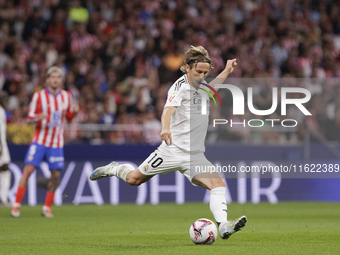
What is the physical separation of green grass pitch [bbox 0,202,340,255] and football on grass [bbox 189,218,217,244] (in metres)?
0.09

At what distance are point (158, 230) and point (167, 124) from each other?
2359 millimetres

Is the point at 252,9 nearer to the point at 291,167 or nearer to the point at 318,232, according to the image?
the point at 291,167

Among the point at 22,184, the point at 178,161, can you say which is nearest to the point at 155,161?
the point at 178,161

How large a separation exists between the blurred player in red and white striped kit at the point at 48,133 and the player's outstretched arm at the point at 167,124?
372cm

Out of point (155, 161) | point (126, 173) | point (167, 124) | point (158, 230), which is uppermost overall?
point (167, 124)

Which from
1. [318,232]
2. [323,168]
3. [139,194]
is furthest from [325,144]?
[318,232]

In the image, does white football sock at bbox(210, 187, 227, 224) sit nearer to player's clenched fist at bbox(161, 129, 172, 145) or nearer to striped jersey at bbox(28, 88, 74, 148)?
player's clenched fist at bbox(161, 129, 172, 145)

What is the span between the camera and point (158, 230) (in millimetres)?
8234

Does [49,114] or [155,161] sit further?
[49,114]

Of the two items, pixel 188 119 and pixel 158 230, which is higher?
pixel 188 119

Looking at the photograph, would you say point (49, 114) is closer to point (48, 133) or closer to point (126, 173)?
point (48, 133)

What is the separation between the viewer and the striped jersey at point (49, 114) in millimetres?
9969

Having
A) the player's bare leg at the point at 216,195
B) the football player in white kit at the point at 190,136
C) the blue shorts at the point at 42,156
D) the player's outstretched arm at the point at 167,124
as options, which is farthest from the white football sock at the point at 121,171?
the blue shorts at the point at 42,156

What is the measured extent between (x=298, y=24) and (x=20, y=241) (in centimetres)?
1425
